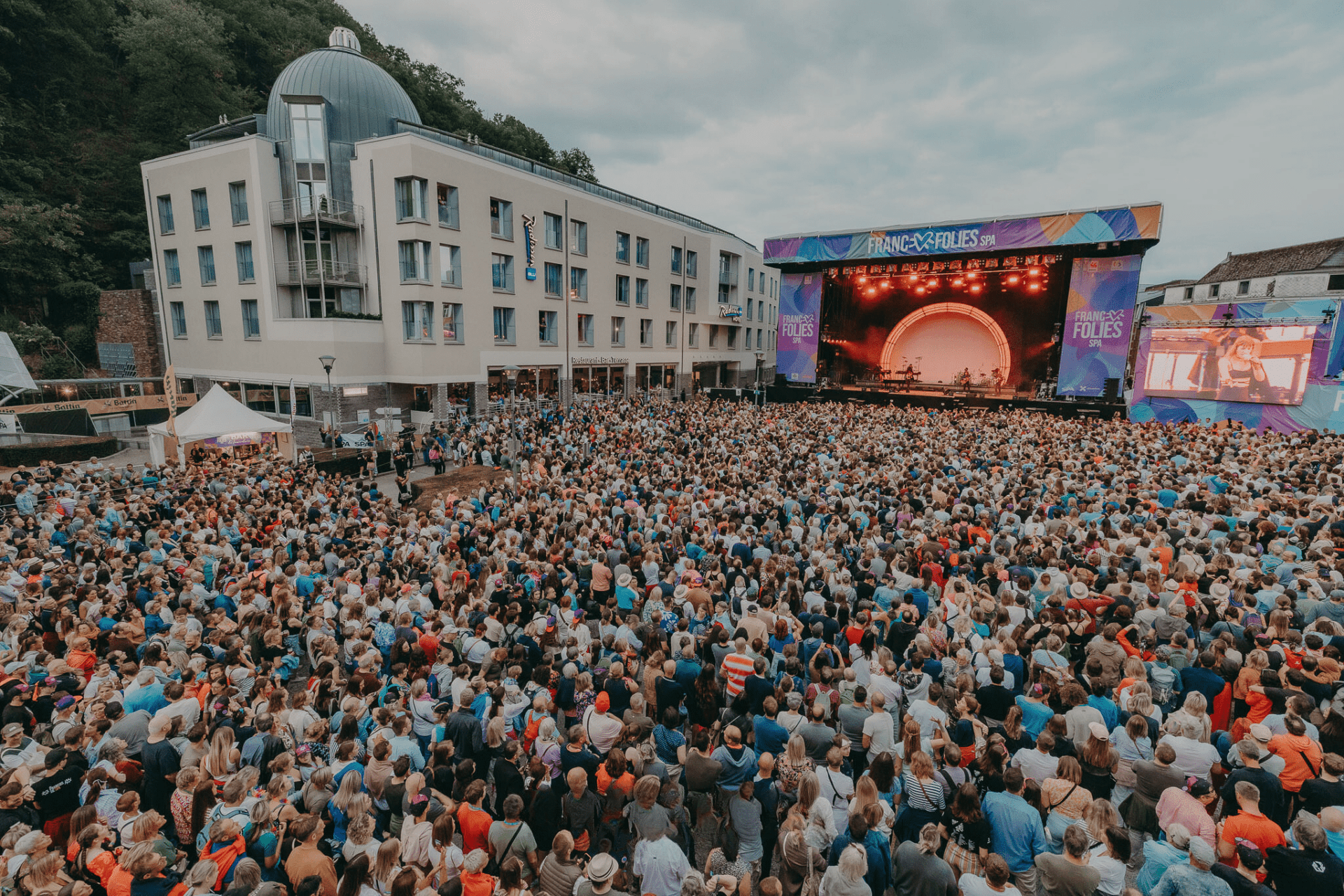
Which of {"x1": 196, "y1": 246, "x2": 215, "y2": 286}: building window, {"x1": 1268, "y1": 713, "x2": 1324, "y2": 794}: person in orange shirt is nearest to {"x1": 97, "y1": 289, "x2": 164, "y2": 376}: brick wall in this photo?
{"x1": 196, "y1": 246, "x2": 215, "y2": 286}: building window

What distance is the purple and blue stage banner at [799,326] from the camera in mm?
33781

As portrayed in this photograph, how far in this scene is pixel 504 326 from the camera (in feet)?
97.7

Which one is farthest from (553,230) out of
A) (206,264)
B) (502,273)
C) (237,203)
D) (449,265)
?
(206,264)

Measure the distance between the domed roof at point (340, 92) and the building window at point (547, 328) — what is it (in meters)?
10.9

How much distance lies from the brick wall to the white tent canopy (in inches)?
732

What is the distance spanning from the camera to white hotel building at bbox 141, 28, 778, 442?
25.5 m

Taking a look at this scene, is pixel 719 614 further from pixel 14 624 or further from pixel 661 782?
pixel 14 624

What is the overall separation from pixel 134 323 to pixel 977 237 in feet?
146

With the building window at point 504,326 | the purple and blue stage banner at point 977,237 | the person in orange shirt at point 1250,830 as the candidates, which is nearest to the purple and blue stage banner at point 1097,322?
the purple and blue stage banner at point 977,237

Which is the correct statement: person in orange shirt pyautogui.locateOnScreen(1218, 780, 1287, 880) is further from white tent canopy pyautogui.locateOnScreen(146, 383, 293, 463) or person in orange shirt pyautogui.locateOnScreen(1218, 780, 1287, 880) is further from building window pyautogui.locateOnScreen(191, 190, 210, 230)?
building window pyautogui.locateOnScreen(191, 190, 210, 230)

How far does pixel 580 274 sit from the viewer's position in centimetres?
3344

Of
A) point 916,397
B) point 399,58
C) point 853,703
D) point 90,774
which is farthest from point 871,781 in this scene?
point 399,58

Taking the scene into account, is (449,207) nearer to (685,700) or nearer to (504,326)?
(504,326)

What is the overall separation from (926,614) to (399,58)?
48.0m
